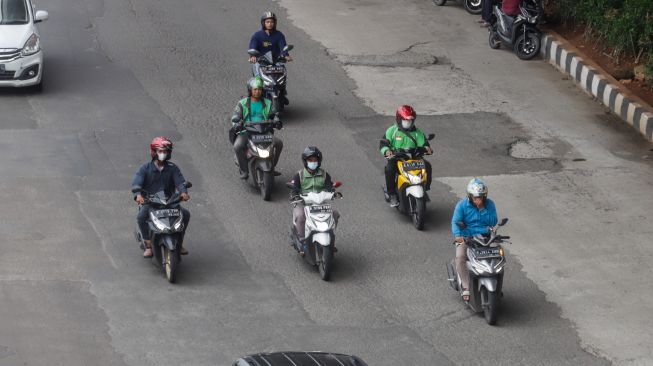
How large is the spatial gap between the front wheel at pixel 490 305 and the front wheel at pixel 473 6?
14.0 meters

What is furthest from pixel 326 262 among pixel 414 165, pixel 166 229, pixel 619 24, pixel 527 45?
pixel 527 45

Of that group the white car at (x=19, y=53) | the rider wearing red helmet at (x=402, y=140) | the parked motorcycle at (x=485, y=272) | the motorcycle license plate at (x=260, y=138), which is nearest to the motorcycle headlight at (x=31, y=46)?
the white car at (x=19, y=53)

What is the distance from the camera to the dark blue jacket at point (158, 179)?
1448 cm

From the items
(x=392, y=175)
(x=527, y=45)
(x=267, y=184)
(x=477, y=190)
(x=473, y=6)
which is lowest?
(x=473, y=6)

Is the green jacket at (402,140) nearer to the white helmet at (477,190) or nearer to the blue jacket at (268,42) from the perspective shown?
the white helmet at (477,190)

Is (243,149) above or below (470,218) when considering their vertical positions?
below

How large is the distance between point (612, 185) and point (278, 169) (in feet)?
15.6

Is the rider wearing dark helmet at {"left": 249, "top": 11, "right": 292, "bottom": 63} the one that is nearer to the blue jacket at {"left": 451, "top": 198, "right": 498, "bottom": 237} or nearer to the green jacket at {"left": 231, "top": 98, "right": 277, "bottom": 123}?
the green jacket at {"left": 231, "top": 98, "right": 277, "bottom": 123}

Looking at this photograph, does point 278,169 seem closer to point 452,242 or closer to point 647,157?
point 452,242

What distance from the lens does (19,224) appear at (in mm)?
15703

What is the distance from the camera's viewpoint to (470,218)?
14016 millimetres

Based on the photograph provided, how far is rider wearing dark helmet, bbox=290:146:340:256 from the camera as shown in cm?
1503

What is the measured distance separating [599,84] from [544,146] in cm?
281

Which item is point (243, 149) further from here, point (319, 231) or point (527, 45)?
point (527, 45)
